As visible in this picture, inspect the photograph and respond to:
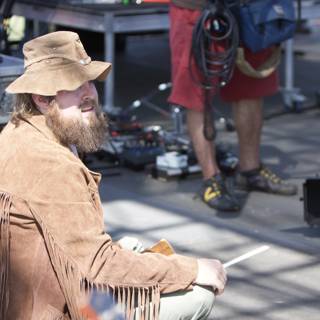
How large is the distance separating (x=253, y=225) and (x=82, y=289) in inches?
107

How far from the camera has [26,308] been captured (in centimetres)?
344

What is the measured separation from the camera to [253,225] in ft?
19.7

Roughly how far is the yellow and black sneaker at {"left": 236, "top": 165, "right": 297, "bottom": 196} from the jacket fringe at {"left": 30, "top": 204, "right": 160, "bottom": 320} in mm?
3135

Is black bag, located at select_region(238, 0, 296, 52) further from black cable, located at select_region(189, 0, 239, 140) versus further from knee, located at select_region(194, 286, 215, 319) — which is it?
knee, located at select_region(194, 286, 215, 319)

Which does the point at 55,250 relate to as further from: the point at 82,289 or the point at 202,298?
the point at 202,298

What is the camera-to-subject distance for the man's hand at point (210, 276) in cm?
356

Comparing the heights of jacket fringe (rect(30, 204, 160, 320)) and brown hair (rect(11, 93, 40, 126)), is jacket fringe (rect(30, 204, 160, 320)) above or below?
below

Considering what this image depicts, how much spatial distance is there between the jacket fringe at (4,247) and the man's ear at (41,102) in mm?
343

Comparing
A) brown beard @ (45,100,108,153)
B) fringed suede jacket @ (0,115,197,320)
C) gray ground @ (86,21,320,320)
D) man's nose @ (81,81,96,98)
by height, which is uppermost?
man's nose @ (81,81,96,98)

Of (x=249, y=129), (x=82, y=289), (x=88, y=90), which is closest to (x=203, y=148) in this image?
(x=249, y=129)

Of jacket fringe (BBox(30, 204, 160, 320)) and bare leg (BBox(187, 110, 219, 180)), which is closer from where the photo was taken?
jacket fringe (BBox(30, 204, 160, 320))

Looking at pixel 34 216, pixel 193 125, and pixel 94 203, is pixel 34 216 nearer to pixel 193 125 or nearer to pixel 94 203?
pixel 94 203

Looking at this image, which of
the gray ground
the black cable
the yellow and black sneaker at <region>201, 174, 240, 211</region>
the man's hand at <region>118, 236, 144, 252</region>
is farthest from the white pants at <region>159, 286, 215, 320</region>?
the black cable

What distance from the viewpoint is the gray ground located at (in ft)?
16.3
